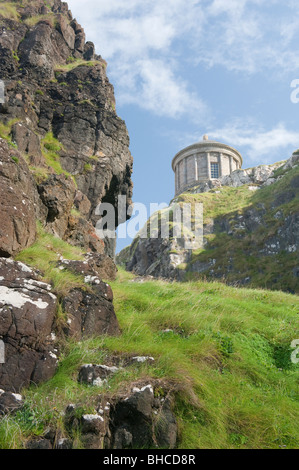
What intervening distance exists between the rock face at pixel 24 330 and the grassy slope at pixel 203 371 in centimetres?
23

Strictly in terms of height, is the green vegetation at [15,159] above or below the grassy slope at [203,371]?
above

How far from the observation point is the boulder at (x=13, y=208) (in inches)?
249

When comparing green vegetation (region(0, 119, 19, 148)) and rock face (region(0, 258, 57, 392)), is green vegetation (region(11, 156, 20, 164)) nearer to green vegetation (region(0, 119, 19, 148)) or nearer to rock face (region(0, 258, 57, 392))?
rock face (region(0, 258, 57, 392))

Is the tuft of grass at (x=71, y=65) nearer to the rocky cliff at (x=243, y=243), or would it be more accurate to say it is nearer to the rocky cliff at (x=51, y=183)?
the rocky cliff at (x=51, y=183)

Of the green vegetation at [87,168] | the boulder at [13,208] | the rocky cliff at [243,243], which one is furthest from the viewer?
the rocky cliff at [243,243]

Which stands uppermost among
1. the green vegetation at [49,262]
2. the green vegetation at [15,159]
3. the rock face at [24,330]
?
the green vegetation at [15,159]

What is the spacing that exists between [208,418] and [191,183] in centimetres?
5793

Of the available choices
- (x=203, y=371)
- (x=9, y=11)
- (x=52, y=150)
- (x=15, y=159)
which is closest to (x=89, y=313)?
(x=203, y=371)

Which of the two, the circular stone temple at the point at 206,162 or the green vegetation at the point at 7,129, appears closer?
the green vegetation at the point at 7,129

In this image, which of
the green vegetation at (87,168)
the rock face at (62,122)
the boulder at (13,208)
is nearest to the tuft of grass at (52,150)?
the rock face at (62,122)

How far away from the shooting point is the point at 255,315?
7.82m

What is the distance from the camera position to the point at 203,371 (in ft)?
16.9

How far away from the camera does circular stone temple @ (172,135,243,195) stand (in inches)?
2386

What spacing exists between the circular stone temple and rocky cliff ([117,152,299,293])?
33.3 ft
